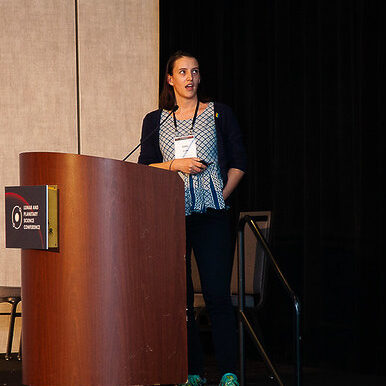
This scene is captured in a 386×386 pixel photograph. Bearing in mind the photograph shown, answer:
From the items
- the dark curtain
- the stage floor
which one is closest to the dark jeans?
the stage floor

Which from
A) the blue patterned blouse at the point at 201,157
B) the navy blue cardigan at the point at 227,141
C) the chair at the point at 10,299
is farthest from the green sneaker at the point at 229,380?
the chair at the point at 10,299

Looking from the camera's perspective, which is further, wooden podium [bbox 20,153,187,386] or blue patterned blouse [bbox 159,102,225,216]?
blue patterned blouse [bbox 159,102,225,216]

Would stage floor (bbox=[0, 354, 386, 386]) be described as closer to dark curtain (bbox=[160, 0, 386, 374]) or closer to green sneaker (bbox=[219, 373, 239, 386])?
dark curtain (bbox=[160, 0, 386, 374])

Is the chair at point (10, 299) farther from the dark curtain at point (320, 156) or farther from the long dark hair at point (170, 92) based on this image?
the long dark hair at point (170, 92)

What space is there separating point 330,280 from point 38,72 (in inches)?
104

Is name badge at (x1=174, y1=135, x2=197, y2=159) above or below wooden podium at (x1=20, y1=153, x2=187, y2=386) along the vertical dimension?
above

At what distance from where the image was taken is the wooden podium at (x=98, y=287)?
2250 millimetres

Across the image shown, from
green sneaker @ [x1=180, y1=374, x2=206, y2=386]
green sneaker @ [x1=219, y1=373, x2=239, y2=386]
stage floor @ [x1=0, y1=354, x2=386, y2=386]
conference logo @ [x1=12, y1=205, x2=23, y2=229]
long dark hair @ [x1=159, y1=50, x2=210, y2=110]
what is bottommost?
stage floor @ [x1=0, y1=354, x2=386, y2=386]

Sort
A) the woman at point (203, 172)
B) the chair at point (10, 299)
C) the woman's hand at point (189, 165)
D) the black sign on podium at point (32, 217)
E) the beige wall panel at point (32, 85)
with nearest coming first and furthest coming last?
1. the black sign on podium at point (32, 217)
2. the woman's hand at point (189, 165)
3. the woman at point (203, 172)
4. the chair at point (10, 299)
5. the beige wall panel at point (32, 85)

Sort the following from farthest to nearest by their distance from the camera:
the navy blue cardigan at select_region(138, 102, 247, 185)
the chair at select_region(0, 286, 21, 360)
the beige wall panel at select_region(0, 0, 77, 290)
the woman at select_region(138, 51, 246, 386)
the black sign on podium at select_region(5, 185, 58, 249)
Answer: the beige wall panel at select_region(0, 0, 77, 290)
the chair at select_region(0, 286, 21, 360)
the navy blue cardigan at select_region(138, 102, 247, 185)
the woman at select_region(138, 51, 246, 386)
the black sign on podium at select_region(5, 185, 58, 249)

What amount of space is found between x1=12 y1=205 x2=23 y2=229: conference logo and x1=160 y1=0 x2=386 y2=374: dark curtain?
2.10m

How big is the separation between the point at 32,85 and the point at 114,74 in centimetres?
60

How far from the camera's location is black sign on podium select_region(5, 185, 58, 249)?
2.24 m

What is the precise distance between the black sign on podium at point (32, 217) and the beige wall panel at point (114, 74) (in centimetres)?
286
